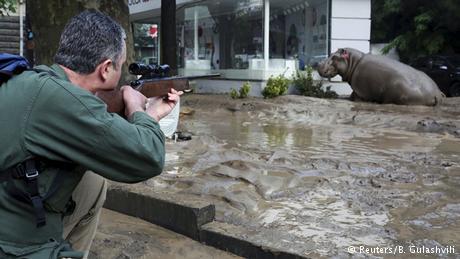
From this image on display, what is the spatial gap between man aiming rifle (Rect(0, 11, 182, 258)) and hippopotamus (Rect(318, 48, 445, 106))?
11148mm

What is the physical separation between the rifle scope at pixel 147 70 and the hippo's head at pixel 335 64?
11.4 meters

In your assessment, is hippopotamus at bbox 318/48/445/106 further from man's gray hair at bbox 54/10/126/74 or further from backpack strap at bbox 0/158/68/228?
backpack strap at bbox 0/158/68/228

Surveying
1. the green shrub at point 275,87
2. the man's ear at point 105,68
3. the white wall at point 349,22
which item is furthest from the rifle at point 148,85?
the white wall at point 349,22

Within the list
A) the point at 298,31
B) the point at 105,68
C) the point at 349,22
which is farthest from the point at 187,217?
the point at 298,31

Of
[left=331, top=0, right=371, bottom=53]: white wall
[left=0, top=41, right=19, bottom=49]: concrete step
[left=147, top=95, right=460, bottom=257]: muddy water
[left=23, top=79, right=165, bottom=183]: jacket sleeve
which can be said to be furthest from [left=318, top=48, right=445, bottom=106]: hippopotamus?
[left=0, top=41, right=19, bottom=49]: concrete step

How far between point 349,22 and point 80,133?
1520 cm

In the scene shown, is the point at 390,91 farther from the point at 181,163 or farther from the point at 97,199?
the point at 97,199

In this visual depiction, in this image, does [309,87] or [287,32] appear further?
[287,32]

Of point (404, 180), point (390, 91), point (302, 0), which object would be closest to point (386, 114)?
point (390, 91)

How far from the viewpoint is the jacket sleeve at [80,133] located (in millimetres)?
2002

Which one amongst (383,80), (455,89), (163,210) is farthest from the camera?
(455,89)

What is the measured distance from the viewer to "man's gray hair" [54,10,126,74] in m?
2.17

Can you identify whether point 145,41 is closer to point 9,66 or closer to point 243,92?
point 243,92

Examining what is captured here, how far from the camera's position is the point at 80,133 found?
2.01 meters
